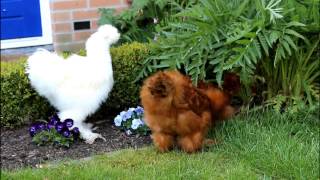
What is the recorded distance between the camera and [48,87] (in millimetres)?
5176

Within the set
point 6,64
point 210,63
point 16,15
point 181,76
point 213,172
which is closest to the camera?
point 213,172

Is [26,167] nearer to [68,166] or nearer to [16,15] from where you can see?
[68,166]

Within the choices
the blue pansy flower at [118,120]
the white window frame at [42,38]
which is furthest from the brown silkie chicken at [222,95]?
the white window frame at [42,38]

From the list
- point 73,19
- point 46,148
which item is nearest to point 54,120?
point 46,148

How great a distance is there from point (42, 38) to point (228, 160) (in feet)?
10.0

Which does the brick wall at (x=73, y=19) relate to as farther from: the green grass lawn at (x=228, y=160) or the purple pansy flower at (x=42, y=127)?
the green grass lawn at (x=228, y=160)

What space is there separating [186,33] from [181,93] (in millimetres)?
699

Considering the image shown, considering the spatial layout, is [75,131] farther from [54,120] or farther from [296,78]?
[296,78]

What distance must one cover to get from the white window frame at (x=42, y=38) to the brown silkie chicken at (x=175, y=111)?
242cm

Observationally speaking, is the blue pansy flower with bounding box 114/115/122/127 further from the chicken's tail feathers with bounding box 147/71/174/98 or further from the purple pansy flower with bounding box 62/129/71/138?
the chicken's tail feathers with bounding box 147/71/174/98

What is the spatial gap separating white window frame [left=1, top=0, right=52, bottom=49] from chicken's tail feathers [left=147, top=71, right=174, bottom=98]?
101 inches

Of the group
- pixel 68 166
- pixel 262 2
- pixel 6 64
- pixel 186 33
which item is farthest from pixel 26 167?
pixel 262 2

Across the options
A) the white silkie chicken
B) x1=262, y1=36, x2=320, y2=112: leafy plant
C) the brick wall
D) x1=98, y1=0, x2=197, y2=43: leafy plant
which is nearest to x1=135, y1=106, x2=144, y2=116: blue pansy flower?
the white silkie chicken

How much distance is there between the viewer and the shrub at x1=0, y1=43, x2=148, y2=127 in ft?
17.7
